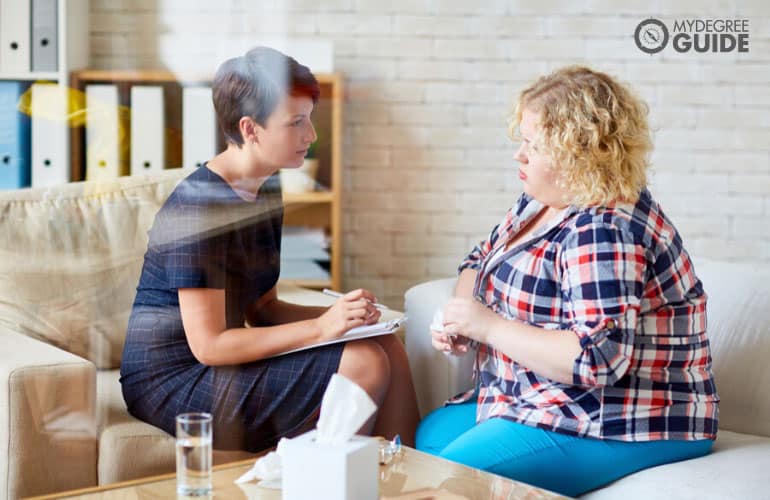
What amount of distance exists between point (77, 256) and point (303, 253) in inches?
13.4

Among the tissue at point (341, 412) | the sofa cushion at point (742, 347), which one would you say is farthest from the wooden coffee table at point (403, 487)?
the sofa cushion at point (742, 347)

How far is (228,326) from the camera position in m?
1.44

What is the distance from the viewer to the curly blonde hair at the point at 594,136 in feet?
4.33

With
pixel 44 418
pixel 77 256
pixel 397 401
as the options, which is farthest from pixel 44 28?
pixel 397 401

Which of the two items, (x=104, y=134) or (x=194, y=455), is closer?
(x=194, y=455)

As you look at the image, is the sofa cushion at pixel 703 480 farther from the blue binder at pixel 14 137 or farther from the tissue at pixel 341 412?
the blue binder at pixel 14 137

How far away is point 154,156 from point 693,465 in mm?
881

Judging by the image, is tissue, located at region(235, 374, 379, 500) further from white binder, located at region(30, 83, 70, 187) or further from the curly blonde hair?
white binder, located at region(30, 83, 70, 187)

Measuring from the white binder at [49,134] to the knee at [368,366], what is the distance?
49cm

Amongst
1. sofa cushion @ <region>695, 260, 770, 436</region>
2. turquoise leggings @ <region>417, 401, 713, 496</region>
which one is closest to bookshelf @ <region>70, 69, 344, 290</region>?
turquoise leggings @ <region>417, 401, 713, 496</region>

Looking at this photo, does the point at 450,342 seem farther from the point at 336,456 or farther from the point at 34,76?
the point at 34,76

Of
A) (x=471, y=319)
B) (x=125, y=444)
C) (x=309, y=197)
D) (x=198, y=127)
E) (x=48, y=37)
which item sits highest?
(x=48, y=37)

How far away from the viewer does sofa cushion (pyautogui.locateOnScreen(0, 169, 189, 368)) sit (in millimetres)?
1396

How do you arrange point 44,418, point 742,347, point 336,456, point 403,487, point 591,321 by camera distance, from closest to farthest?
point 336,456 → point 403,487 → point 591,321 → point 44,418 → point 742,347
